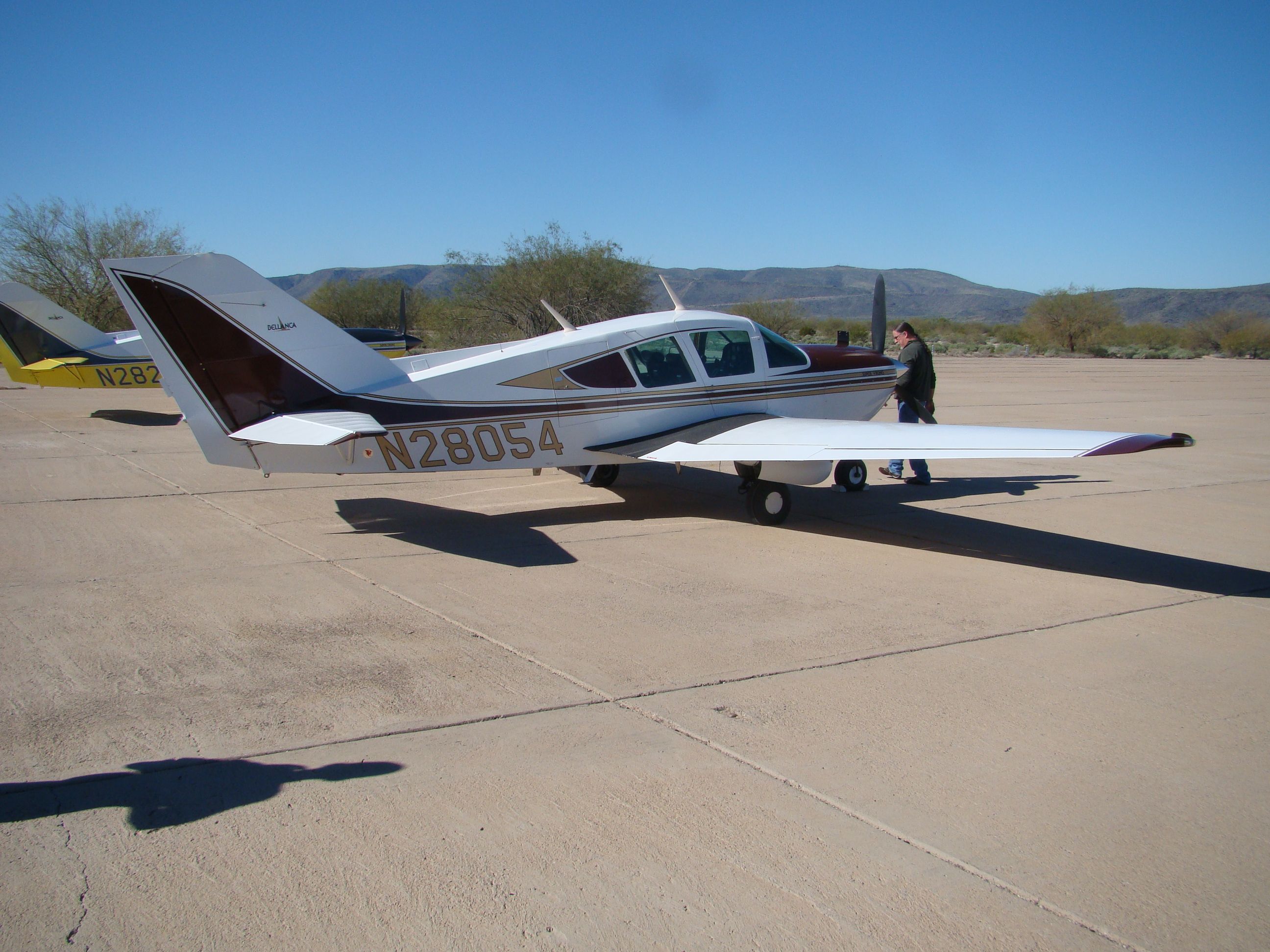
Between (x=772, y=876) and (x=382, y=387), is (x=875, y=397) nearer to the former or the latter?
(x=382, y=387)

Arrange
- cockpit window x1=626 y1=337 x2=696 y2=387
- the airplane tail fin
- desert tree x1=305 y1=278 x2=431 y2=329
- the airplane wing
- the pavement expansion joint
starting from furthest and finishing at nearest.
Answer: desert tree x1=305 y1=278 x2=431 y2=329 < cockpit window x1=626 y1=337 x2=696 y2=387 < the airplane tail fin < the airplane wing < the pavement expansion joint

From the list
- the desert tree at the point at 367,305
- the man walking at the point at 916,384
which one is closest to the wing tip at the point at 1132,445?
the man walking at the point at 916,384

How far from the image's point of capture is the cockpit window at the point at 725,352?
31.3 ft

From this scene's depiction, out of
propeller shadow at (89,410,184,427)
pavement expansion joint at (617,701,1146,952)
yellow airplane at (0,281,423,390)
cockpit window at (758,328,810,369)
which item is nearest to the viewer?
pavement expansion joint at (617,701,1146,952)

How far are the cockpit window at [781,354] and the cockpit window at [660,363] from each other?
1.10 m

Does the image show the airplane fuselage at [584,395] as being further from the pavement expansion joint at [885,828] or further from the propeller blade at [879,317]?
the pavement expansion joint at [885,828]

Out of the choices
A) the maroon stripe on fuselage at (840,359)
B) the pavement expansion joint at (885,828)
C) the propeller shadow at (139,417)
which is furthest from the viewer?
the propeller shadow at (139,417)

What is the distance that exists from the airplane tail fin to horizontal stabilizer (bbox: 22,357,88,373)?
40.9 feet

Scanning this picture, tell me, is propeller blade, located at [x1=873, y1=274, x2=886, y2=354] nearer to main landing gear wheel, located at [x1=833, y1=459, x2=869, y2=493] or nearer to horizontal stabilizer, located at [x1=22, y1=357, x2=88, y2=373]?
main landing gear wheel, located at [x1=833, y1=459, x2=869, y2=493]

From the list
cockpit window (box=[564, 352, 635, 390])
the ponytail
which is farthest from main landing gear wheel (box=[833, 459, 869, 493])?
cockpit window (box=[564, 352, 635, 390])

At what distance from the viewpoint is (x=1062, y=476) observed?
11.9m

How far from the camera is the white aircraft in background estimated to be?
7297 millimetres

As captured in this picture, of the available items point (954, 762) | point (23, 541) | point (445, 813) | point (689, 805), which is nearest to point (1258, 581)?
point (954, 762)

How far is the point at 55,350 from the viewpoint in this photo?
59.0 ft
